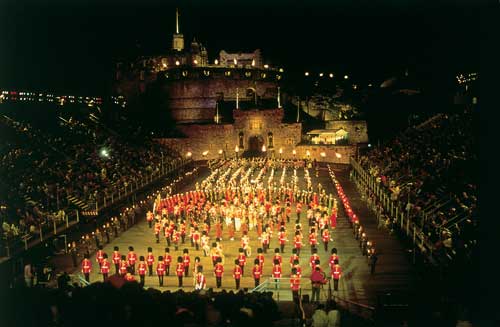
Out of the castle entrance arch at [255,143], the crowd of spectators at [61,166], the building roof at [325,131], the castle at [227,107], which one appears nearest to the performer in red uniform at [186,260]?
the crowd of spectators at [61,166]

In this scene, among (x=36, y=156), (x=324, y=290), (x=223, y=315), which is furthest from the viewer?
(x=36, y=156)

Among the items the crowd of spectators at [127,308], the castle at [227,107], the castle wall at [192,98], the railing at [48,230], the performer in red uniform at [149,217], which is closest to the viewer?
the crowd of spectators at [127,308]

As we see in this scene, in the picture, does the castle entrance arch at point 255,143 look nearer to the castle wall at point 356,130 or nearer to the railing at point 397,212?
the castle wall at point 356,130

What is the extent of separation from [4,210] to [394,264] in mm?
14598

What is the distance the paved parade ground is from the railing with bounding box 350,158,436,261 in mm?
678

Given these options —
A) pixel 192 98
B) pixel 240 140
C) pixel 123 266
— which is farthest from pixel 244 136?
pixel 123 266

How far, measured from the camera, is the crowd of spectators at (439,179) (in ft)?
57.9

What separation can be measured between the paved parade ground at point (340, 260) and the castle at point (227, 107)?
2544 centimetres

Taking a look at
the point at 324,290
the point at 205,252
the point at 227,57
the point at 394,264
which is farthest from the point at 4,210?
the point at 227,57

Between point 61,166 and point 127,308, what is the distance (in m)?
22.3

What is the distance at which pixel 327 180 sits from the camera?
3872 centimetres

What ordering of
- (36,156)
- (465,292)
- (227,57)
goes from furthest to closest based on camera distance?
(227,57), (36,156), (465,292)

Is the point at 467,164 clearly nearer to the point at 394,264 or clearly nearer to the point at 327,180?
the point at 394,264

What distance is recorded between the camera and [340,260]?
18984 millimetres
